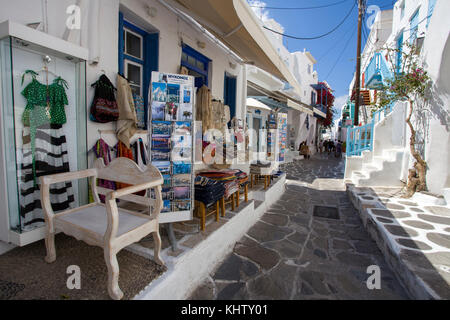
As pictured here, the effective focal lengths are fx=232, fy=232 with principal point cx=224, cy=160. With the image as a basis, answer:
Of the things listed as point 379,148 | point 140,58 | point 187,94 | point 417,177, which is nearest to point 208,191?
point 187,94

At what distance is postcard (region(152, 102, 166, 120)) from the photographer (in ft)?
9.38

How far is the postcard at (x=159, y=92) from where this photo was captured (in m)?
2.85

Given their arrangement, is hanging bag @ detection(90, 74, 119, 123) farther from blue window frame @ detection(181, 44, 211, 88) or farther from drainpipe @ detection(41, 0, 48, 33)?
blue window frame @ detection(181, 44, 211, 88)

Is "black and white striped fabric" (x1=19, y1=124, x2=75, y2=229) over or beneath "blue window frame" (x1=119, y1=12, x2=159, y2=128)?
beneath

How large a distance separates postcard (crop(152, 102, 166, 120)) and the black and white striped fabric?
3.49ft

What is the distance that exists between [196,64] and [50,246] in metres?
4.53

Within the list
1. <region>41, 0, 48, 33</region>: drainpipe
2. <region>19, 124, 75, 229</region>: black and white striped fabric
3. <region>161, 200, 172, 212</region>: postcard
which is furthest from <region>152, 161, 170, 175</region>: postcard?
<region>41, 0, 48, 33</region>: drainpipe

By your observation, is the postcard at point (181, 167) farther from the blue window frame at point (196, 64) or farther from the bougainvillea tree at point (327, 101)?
the bougainvillea tree at point (327, 101)

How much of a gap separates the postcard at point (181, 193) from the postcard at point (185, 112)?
894 millimetres

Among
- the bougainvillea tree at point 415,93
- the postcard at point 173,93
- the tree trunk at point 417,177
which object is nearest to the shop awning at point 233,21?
the postcard at point 173,93

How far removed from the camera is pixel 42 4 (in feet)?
7.98

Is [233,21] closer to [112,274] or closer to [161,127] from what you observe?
[161,127]

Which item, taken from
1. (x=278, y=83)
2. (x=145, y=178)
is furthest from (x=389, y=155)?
(x=145, y=178)
